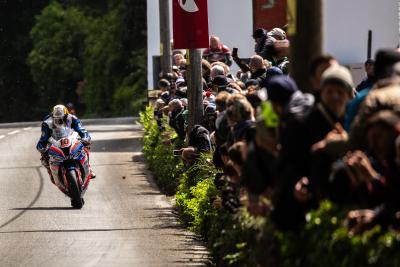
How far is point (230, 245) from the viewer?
12.4 metres

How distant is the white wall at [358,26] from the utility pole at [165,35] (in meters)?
5.27

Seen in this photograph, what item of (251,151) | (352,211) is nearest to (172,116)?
(251,151)

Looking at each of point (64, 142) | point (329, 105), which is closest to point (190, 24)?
→ point (64, 142)

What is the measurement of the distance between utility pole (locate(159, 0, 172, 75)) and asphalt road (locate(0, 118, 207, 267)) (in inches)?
89.6

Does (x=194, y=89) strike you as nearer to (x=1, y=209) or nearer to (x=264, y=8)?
(x=1, y=209)

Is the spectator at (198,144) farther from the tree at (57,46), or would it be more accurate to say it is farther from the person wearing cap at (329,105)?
the tree at (57,46)

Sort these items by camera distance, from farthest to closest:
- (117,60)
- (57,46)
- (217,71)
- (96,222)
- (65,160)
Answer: (57,46) → (117,60) → (65,160) → (217,71) → (96,222)

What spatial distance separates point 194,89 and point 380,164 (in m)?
11.9

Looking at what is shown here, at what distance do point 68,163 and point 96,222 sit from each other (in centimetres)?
285

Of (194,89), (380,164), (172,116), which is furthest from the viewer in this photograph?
(172,116)

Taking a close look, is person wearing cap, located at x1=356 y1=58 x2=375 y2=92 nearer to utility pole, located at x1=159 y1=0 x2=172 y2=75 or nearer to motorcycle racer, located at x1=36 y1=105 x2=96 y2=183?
motorcycle racer, located at x1=36 y1=105 x2=96 y2=183

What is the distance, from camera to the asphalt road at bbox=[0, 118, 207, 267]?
597 inches

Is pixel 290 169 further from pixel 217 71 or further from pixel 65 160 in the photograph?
pixel 65 160

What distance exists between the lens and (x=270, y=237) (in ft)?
30.7
